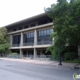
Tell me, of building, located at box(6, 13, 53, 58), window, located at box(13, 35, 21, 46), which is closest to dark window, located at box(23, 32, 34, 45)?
building, located at box(6, 13, 53, 58)

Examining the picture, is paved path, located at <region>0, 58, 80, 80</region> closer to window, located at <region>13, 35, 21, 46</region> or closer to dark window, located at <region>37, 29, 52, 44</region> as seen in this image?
dark window, located at <region>37, 29, 52, 44</region>

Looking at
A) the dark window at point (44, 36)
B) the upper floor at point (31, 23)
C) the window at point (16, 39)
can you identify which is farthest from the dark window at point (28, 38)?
the window at point (16, 39)

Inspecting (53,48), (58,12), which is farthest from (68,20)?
(53,48)

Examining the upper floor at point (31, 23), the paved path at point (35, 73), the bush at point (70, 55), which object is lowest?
the paved path at point (35, 73)

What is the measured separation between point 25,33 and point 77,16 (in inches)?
1296

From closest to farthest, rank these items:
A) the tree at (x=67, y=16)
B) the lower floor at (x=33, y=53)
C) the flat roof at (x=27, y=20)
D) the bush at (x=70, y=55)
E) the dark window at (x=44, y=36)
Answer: the tree at (x=67, y=16)
the bush at (x=70, y=55)
the lower floor at (x=33, y=53)
the dark window at (x=44, y=36)
the flat roof at (x=27, y=20)

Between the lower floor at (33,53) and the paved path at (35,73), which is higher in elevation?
the lower floor at (33,53)

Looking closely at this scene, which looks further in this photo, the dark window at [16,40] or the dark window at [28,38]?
the dark window at [16,40]

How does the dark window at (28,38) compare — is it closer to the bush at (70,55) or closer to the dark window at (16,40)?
the dark window at (16,40)

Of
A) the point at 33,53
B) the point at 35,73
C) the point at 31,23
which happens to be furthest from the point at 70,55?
the point at 31,23

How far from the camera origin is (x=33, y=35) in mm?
45031

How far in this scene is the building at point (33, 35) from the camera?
3978 centimetres

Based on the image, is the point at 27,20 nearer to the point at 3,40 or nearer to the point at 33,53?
the point at 33,53

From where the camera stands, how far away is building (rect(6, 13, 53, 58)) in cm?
3978
